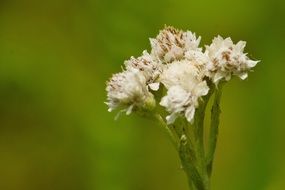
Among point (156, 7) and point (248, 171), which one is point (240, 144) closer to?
point (248, 171)

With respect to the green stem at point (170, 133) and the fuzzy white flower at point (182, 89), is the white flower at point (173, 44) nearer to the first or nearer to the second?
the fuzzy white flower at point (182, 89)

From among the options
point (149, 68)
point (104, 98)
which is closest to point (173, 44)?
point (149, 68)

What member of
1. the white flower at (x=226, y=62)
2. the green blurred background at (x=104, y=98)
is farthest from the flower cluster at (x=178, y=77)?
the green blurred background at (x=104, y=98)

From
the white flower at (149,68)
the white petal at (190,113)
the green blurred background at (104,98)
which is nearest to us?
the white petal at (190,113)

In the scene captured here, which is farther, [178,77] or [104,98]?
[104,98]

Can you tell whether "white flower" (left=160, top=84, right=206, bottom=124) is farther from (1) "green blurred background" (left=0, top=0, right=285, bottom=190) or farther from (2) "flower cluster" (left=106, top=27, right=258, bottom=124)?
(1) "green blurred background" (left=0, top=0, right=285, bottom=190)

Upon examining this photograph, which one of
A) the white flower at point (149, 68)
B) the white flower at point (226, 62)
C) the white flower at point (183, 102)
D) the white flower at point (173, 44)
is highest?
the white flower at point (173, 44)

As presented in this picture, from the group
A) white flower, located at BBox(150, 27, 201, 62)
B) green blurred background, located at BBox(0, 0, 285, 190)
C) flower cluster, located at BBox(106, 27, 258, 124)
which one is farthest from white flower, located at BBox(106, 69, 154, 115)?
green blurred background, located at BBox(0, 0, 285, 190)

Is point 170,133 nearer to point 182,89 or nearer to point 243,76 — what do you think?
point 182,89
